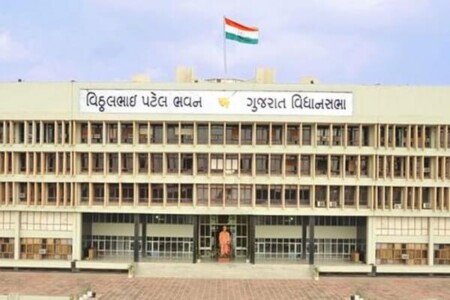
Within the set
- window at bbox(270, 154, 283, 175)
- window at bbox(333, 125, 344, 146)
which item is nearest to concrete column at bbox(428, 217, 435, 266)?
window at bbox(333, 125, 344, 146)

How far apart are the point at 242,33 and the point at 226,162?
1092 cm

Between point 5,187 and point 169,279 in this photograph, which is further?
point 5,187

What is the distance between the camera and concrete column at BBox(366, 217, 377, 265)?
156ft

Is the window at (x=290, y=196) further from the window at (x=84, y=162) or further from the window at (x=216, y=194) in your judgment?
the window at (x=84, y=162)

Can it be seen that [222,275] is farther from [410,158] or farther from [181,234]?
[410,158]

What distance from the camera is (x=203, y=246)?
50688mm

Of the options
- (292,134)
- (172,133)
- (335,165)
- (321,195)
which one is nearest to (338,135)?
(335,165)

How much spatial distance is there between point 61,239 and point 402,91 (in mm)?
31439

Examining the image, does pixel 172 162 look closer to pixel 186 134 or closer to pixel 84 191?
pixel 186 134

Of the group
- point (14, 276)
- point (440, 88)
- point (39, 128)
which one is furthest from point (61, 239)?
point (440, 88)

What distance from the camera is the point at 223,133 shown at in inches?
1877

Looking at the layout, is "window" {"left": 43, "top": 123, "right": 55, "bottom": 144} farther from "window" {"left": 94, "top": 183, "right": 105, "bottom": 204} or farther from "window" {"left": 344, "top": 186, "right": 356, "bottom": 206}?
"window" {"left": 344, "top": 186, "right": 356, "bottom": 206}

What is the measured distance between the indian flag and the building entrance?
15.5 m

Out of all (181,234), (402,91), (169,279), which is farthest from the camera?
(181,234)
